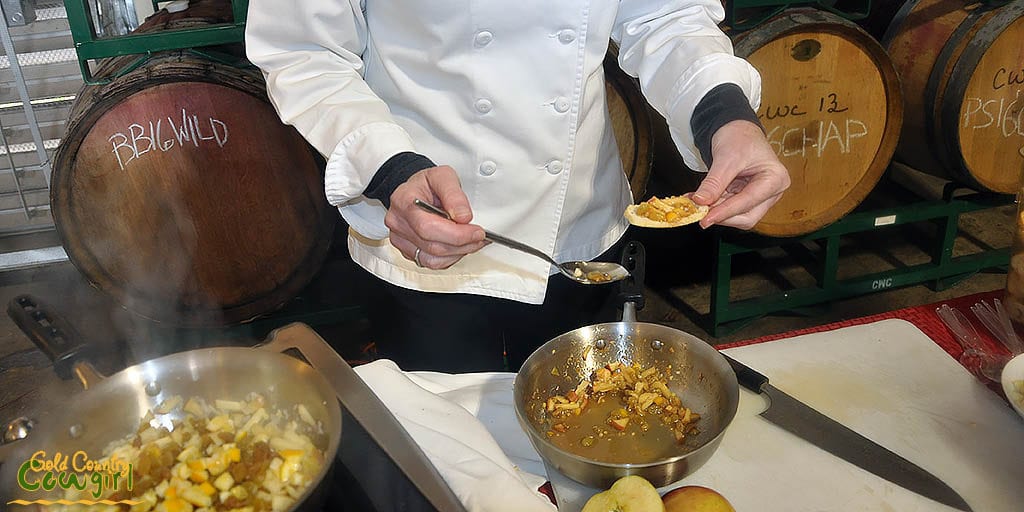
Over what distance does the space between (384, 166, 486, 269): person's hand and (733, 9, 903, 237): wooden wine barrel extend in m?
1.54

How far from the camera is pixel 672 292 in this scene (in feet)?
11.8

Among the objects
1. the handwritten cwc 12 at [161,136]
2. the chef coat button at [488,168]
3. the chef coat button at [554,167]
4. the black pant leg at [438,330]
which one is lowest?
the black pant leg at [438,330]

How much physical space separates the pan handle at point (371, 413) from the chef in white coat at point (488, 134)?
26 centimetres

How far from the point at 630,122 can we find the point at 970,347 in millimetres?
1327

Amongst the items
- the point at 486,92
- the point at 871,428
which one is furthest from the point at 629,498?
the point at 486,92

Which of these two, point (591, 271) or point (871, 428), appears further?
point (591, 271)

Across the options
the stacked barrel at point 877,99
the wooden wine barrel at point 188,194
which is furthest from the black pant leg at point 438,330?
the stacked barrel at point 877,99

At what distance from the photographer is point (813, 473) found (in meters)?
1.23

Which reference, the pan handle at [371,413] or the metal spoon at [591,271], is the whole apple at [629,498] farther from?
the metal spoon at [591,271]

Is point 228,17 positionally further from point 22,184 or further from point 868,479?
point 22,184

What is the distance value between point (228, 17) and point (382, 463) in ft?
6.38

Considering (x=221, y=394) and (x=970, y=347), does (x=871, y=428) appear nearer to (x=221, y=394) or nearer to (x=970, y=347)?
(x=970, y=347)

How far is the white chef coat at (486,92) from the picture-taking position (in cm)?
143

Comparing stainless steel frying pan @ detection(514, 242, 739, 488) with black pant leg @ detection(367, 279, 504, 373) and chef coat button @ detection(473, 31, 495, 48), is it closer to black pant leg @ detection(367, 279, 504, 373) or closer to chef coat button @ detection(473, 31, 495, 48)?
black pant leg @ detection(367, 279, 504, 373)
